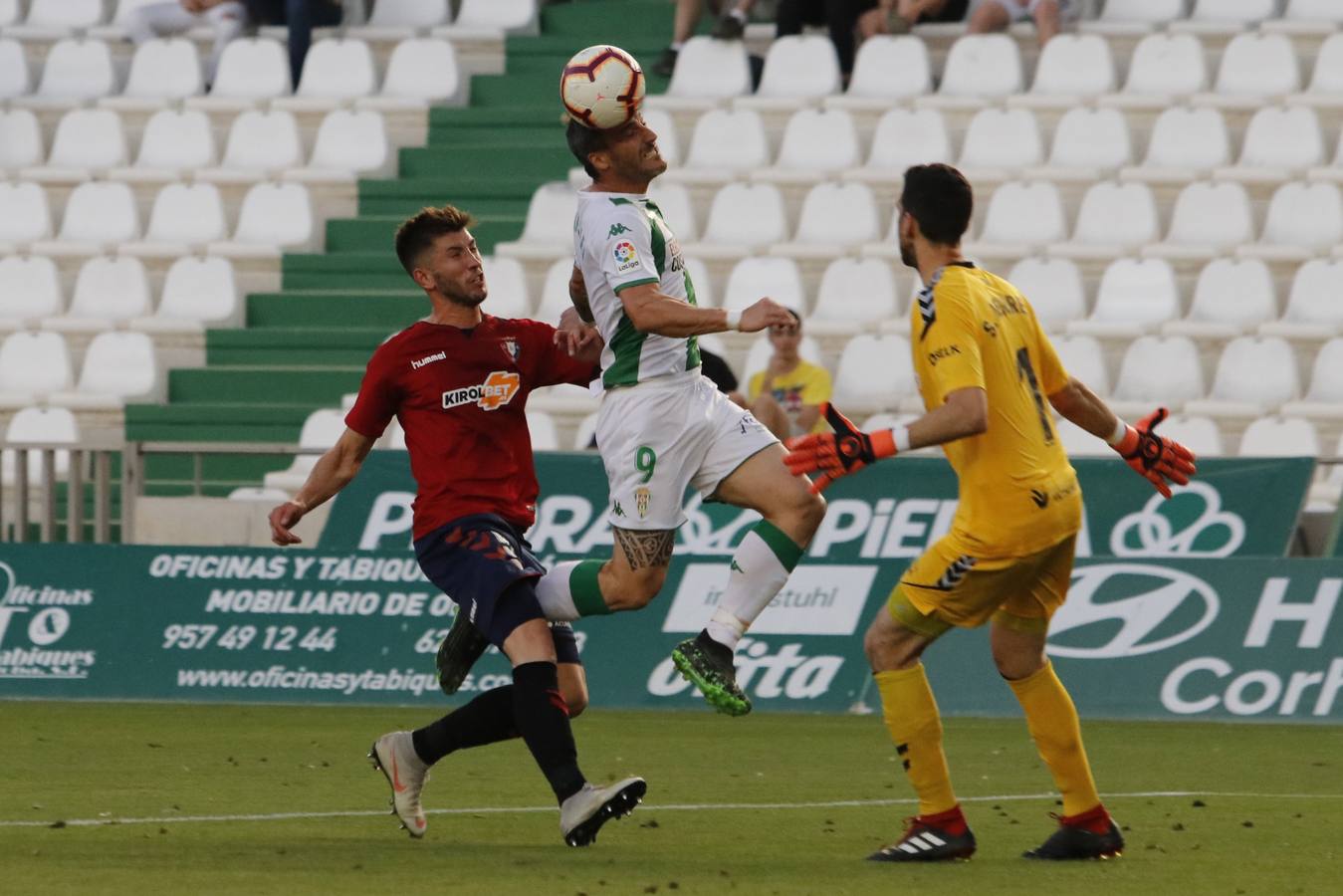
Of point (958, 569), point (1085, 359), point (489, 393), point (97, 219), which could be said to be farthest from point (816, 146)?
point (958, 569)

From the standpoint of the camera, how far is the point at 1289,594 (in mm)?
12117

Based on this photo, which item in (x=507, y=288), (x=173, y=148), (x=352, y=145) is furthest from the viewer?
(x=173, y=148)

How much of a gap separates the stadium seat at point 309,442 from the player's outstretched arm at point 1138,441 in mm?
8986

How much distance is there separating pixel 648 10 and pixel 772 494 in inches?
522

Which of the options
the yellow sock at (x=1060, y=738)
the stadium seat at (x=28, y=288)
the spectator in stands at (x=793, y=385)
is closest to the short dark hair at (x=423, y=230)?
the yellow sock at (x=1060, y=738)

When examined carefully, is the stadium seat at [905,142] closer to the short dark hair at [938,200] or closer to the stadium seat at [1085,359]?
the stadium seat at [1085,359]

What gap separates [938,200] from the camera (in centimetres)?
670

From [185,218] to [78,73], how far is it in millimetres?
2724

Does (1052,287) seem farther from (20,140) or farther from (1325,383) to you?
(20,140)

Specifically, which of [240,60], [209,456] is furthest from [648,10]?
[209,456]

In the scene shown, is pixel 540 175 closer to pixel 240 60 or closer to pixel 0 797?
pixel 240 60

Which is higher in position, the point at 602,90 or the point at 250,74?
the point at 602,90

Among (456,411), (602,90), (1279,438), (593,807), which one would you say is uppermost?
(602,90)

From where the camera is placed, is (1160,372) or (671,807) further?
(1160,372)
